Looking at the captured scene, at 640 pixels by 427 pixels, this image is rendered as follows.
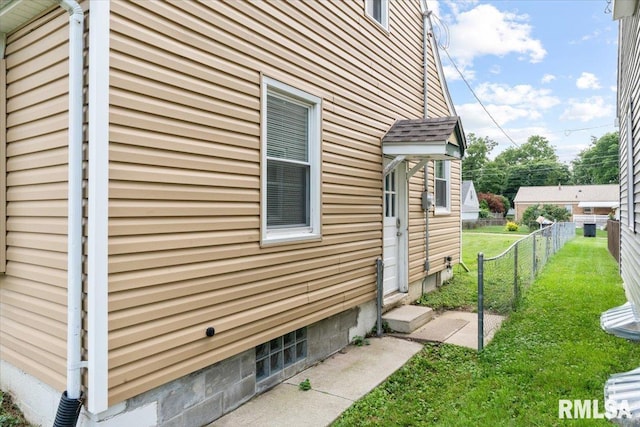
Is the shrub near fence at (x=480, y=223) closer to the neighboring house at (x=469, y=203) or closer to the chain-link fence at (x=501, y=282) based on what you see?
the neighboring house at (x=469, y=203)

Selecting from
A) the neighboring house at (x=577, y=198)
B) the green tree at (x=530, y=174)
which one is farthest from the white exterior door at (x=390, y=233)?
the green tree at (x=530, y=174)

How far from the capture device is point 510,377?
13.5ft

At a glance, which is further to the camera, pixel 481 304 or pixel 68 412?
pixel 481 304

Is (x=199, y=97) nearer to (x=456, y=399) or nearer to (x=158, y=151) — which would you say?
(x=158, y=151)

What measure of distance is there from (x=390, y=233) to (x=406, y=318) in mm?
1417

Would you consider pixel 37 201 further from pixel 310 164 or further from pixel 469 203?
pixel 469 203

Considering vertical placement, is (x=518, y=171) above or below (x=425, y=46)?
above

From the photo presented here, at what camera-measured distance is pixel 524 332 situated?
18.1 ft

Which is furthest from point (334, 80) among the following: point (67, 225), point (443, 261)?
point (443, 261)

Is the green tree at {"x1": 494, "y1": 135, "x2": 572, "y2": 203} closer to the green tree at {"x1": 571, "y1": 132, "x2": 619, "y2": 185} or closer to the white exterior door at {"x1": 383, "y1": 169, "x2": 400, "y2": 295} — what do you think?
the green tree at {"x1": 571, "y1": 132, "x2": 619, "y2": 185}

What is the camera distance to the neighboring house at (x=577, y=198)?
5006 centimetres

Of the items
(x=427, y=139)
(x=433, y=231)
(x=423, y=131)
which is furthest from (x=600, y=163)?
(x=427, y=139)

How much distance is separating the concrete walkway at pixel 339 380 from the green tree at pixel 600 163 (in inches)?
2519

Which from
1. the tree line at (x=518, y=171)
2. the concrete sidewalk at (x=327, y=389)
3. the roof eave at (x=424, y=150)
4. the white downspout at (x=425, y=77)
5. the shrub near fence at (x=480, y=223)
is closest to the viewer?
the concrete sidewalk at (x=327, y=389)
